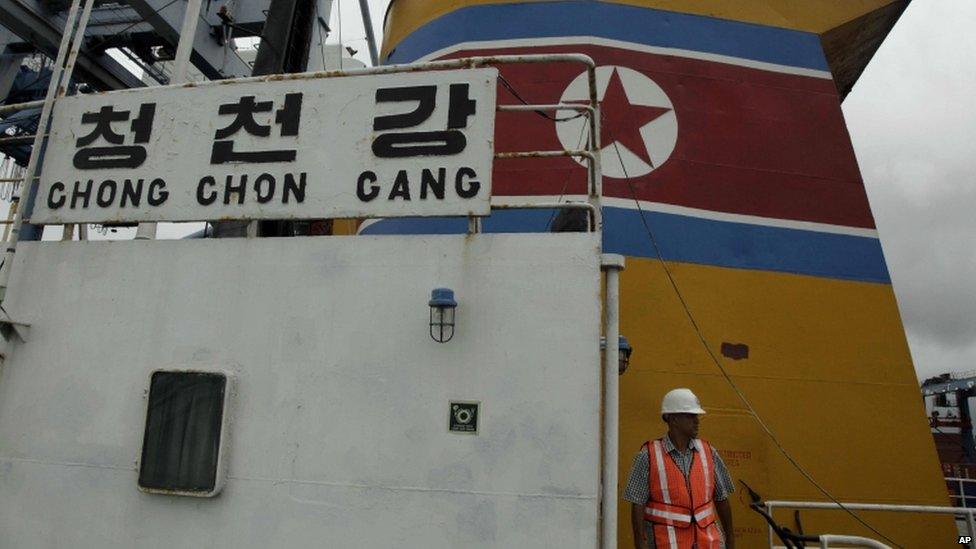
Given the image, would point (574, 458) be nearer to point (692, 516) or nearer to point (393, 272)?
point (692, 516)

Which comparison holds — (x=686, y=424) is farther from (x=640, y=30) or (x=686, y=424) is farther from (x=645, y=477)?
(x=640, y=30)

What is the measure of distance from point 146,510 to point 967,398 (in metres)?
32.0

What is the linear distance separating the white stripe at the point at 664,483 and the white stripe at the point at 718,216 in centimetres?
217

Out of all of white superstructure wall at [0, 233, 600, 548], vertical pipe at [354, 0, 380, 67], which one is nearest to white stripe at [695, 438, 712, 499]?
white superstructure wall at [0, 233, 600, 548]

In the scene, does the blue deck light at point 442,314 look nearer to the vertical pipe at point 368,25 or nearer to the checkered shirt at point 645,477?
the checkered shirt at point 645,477

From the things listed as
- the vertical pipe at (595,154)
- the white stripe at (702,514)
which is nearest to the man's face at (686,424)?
the white stripe at (702,514)

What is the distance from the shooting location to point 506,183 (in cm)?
516

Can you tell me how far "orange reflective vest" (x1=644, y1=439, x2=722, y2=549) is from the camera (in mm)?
3016

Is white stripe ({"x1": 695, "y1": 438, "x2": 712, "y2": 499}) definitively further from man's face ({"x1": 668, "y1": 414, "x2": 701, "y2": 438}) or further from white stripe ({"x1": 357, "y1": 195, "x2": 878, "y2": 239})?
white stripe ({"x1": 357, "y1": 195, "x2": 878, "y2": 239})

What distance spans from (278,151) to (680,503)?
2.62m

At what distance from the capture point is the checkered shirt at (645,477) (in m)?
3.09

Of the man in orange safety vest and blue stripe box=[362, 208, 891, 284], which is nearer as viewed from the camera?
the man in orange safety vest

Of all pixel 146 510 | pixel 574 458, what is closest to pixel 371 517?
pixel 574 458

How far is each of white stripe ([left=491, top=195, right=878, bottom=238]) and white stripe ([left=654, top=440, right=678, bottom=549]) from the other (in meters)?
2.17
